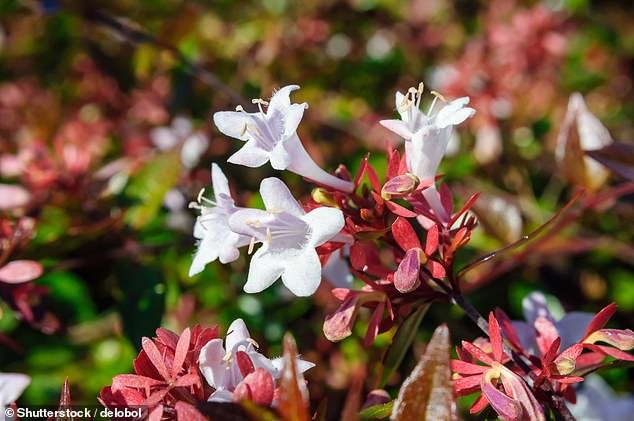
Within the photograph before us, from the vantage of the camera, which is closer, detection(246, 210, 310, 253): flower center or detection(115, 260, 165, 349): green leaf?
detection(246, 210, 310, 253): flower center

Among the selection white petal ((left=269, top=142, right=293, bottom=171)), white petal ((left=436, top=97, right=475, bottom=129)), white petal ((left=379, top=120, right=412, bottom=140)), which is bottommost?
white petal ((left=269, top=142, right=293, bottom=171))

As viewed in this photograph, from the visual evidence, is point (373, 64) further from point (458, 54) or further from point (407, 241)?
point (407, 241)

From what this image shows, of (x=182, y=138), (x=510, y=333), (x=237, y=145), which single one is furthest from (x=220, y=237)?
(x=237, y=145)

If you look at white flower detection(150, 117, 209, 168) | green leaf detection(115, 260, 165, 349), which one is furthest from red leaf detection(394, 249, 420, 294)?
white flower detection(150, 117, 209, 168)

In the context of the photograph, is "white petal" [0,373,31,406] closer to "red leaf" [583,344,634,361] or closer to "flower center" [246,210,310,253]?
"flower center" [246,210,310,253]

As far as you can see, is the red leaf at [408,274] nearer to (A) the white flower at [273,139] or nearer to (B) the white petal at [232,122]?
(A) the white flower at [273,139]

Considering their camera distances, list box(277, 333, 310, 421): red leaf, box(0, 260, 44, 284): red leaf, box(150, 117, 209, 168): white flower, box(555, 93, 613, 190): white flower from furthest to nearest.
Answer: box(150, 117, 209, 168): white flower < box(555, 93, 613, 190): white flower < box(0, 260, 44, 284): red leaf < box(277, 333, 310, 421): red leaf
